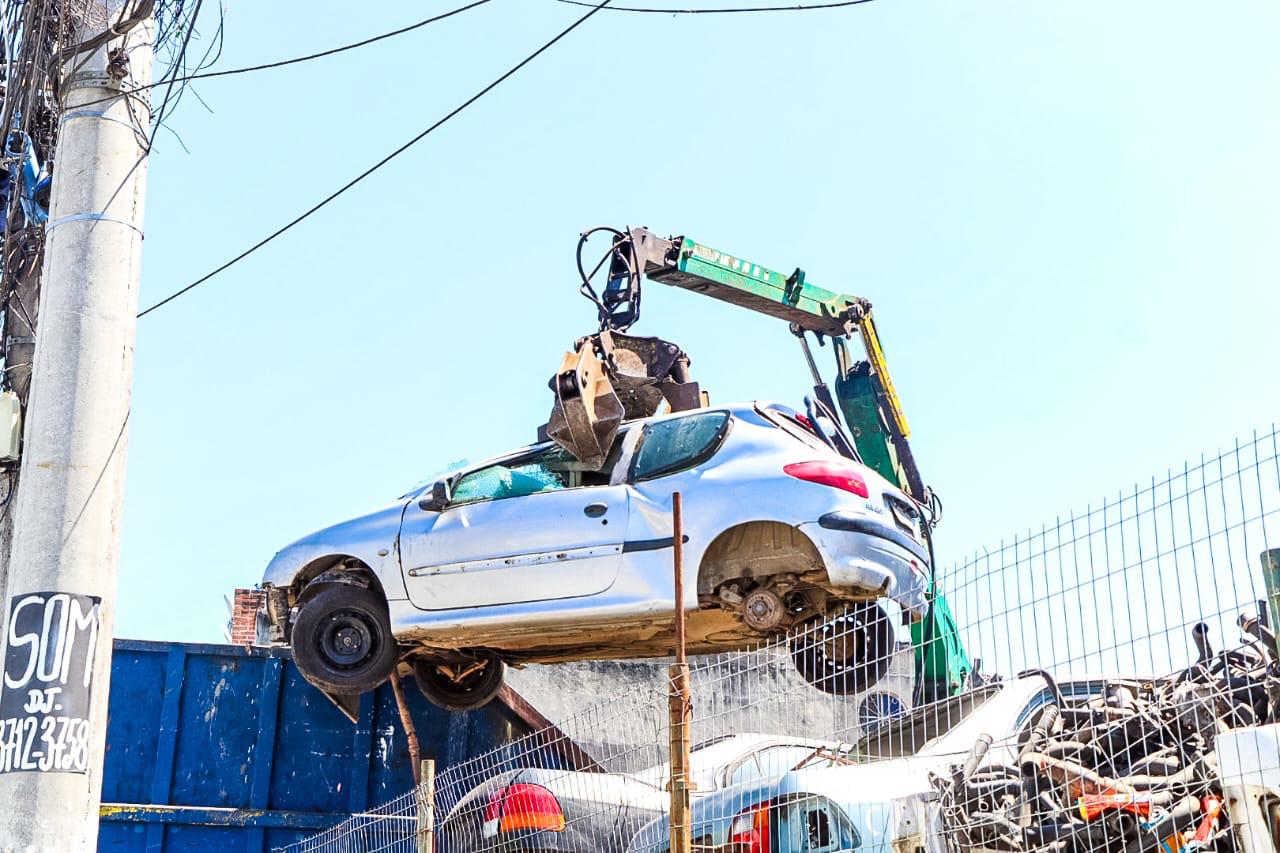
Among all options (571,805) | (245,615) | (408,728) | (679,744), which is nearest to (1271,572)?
(679,744)

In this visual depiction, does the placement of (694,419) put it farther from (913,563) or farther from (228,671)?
(228,671)

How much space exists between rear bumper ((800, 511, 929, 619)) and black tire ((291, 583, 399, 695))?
127 inches

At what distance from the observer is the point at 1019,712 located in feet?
21.8

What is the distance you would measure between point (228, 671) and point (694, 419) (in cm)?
457

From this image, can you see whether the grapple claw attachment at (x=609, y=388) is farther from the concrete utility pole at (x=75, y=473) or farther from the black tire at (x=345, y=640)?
the concrete utility pole at (x=75, y=473)

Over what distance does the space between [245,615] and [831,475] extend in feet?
25.8

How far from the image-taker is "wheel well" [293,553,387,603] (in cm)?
1072

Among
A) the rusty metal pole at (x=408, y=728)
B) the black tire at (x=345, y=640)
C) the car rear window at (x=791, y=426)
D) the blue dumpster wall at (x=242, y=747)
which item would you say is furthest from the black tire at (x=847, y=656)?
the blue dumpster wall at (x=242, y=747)

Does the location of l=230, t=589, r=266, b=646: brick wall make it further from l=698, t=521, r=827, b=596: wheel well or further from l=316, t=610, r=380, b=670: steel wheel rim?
l=698, t=521, r=827, b=596: wheel well

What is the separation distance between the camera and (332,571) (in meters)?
10.8

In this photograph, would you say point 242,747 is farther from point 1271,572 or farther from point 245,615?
point 1271,572

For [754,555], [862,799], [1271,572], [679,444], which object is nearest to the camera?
[1271,572]

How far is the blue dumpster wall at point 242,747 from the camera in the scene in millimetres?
11523

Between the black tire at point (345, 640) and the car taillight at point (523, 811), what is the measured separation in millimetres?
3024
